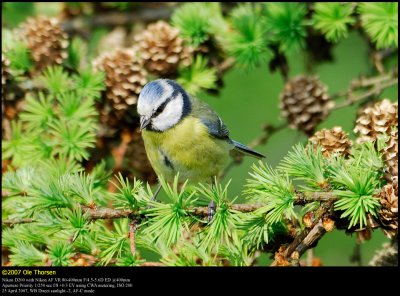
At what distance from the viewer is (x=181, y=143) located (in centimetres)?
164

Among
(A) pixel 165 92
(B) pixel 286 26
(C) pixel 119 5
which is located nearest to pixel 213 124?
(A) pixel 165 92

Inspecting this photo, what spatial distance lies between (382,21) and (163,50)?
0.58 m

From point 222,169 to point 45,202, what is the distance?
70cm

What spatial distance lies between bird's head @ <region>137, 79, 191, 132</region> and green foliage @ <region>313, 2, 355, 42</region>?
1.38ft

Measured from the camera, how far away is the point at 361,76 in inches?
66.8

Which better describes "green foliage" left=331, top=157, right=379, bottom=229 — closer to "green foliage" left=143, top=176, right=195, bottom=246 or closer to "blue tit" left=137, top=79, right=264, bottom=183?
"green foliage" left=143, top=176, right=195, bottom=246

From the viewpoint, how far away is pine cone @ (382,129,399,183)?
1.10 m

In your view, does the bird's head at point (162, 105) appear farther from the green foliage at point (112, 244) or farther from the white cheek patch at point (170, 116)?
the green foliage at point (112, 244)

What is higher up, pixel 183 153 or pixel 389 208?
pixel 183 153

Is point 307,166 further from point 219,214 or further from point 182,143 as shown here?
point 182,143

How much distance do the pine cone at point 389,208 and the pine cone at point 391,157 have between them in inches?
1.5

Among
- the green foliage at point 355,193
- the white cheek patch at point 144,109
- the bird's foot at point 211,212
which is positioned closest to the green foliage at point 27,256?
the bird's foot at point 211,212

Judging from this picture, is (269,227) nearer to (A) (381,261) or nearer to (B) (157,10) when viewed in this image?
(A) (381,261)
